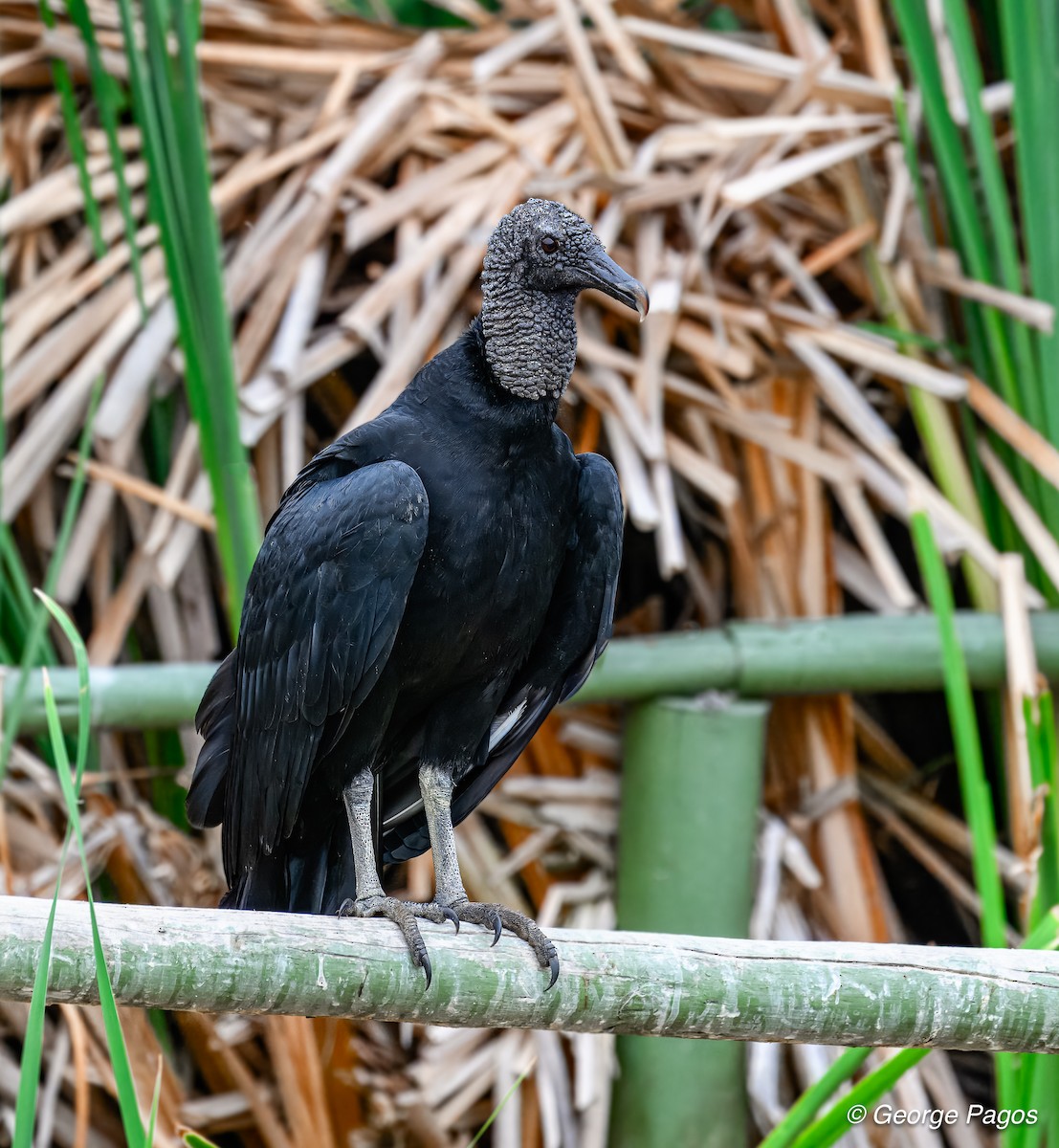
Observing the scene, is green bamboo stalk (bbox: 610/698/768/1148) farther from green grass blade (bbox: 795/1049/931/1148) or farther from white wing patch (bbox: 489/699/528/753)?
green grass blade (bbox: 795/1049/931/1148)

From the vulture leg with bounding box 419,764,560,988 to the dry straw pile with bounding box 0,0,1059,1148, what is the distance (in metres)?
0.54

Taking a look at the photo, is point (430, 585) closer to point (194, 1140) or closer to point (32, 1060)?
point (194, 1140)

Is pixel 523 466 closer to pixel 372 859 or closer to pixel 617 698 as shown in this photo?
pixel 372 859

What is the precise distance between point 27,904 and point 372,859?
2.08 feet

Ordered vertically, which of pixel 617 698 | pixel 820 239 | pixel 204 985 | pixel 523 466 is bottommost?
pixel 204 985

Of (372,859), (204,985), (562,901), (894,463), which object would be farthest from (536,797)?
(204,985)

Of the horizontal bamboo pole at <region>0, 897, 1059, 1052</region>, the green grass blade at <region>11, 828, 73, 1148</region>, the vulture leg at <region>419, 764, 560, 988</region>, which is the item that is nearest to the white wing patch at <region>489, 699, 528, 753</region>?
the vulture leg at <region>419, 764, 560, 988</region>

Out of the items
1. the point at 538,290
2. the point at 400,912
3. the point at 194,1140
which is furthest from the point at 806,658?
the point at 194,1140

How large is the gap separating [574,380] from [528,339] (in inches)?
33.7

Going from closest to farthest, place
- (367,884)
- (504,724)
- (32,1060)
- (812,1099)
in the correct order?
(32,1060) < (812,1099) < (367,884) < (504,724)

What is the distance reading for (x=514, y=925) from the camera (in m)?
1.76

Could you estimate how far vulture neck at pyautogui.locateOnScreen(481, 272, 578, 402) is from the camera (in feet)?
6.10

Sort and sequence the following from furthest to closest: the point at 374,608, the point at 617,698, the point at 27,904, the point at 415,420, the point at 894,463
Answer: the point at 894,463, the point at 617,698, the point at 415,420, the point at 374,608, the point at 27,904

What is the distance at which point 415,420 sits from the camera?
188cm
